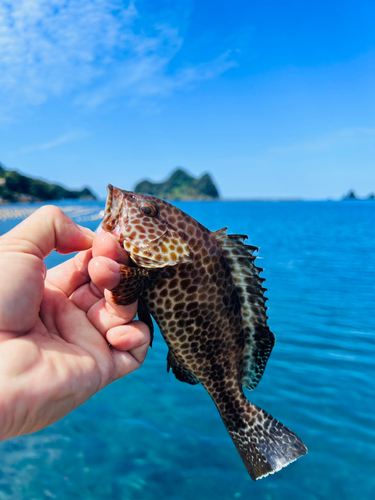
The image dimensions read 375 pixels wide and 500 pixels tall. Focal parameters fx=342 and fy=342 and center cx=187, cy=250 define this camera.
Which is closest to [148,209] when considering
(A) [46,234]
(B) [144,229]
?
(B) [144,229]

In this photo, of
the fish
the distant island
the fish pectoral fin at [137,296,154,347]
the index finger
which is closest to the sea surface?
the fish

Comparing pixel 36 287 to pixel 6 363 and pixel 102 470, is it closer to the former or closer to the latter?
pixel 6 363

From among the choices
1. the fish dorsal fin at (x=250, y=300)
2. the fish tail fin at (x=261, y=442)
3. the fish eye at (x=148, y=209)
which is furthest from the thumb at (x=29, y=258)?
the fish tail fin at (x=261, y=442)

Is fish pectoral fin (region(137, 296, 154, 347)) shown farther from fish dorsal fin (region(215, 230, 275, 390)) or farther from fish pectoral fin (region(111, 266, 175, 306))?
fish dorsal fin (region(215, 230, 275, 390))

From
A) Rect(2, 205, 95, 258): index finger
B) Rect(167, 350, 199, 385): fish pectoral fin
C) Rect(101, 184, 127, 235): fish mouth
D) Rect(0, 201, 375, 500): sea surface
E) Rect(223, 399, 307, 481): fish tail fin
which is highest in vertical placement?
Rect(101, 184, 127, 235): fish mouth

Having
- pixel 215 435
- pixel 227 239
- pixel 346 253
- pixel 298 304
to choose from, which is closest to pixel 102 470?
pixel 215 435

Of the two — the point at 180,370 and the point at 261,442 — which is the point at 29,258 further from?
the point at 261,442

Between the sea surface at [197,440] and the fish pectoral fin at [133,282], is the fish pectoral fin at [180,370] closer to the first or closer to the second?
the fish pectoral fin at [133,282]
